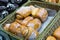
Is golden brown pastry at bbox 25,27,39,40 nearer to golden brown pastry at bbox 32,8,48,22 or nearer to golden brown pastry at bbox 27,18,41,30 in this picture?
golden brown pastry at bbox 27,18,41,30

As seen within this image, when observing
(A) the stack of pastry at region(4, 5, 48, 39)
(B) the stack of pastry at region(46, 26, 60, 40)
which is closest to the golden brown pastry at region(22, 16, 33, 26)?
(A) the stack of pastry at region(4, 5, 48, 39)

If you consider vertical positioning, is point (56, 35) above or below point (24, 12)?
below

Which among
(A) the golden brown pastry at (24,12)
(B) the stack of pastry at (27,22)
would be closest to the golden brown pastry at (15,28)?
(B) the stack of pastry at (27,22)

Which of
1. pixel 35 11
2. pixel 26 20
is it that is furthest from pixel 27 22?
pixel 35 11

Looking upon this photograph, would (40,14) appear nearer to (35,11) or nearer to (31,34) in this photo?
(35,11)

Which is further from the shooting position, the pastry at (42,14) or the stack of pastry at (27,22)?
the pastry at (42,14)

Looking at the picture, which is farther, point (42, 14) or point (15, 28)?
point (42, 14)

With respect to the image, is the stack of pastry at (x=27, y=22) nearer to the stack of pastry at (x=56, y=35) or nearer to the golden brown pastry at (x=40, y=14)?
the golden brown pastry at (x=40, y=14)

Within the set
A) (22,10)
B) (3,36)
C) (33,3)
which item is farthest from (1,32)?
(33,3)
